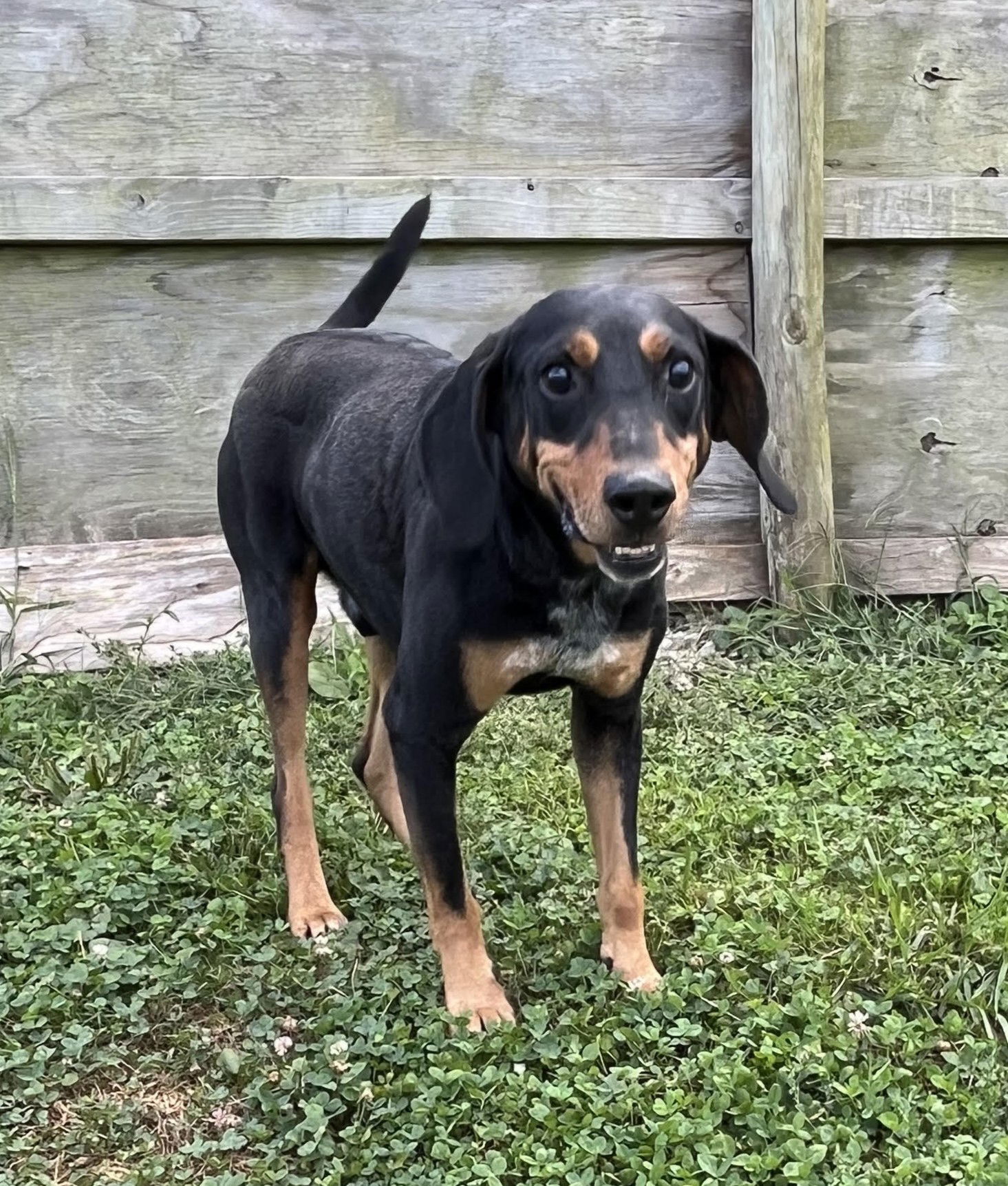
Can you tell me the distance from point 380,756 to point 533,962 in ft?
2.89

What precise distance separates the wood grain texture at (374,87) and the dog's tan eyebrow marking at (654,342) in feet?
9.46

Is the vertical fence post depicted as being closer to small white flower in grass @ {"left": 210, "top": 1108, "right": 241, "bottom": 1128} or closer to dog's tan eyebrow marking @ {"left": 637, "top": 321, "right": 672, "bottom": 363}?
dog's tan eyebrow marking @ {"left": 637, "top": 321, "right": 672, "bottom": 363}

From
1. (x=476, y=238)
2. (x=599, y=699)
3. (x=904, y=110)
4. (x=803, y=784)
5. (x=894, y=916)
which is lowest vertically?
(x=803, y=784)

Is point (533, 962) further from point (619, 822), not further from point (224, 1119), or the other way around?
point (224, 1119)

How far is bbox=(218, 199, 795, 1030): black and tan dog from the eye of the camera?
2414 millimetres

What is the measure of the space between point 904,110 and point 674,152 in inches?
38.9

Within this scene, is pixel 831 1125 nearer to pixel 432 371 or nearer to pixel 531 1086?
pixel 531 1086

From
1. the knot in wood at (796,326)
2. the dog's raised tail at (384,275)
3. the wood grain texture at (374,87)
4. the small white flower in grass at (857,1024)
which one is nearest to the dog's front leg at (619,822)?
the small white flower in grass at (857,1024)

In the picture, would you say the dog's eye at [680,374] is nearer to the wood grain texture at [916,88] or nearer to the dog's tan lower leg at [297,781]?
the dog's tan lower leg at [297,781]

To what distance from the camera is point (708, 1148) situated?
2.34 m

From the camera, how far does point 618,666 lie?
9.05 feet

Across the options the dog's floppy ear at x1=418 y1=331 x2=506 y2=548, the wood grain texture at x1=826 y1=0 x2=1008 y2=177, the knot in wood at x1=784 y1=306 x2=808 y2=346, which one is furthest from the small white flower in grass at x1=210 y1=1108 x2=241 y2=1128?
the wood grain texture at x1=826 y1=0 x2=1008 y2=177

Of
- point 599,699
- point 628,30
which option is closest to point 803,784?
point 599,699

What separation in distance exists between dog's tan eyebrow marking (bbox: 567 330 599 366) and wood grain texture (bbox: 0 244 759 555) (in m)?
2.77
